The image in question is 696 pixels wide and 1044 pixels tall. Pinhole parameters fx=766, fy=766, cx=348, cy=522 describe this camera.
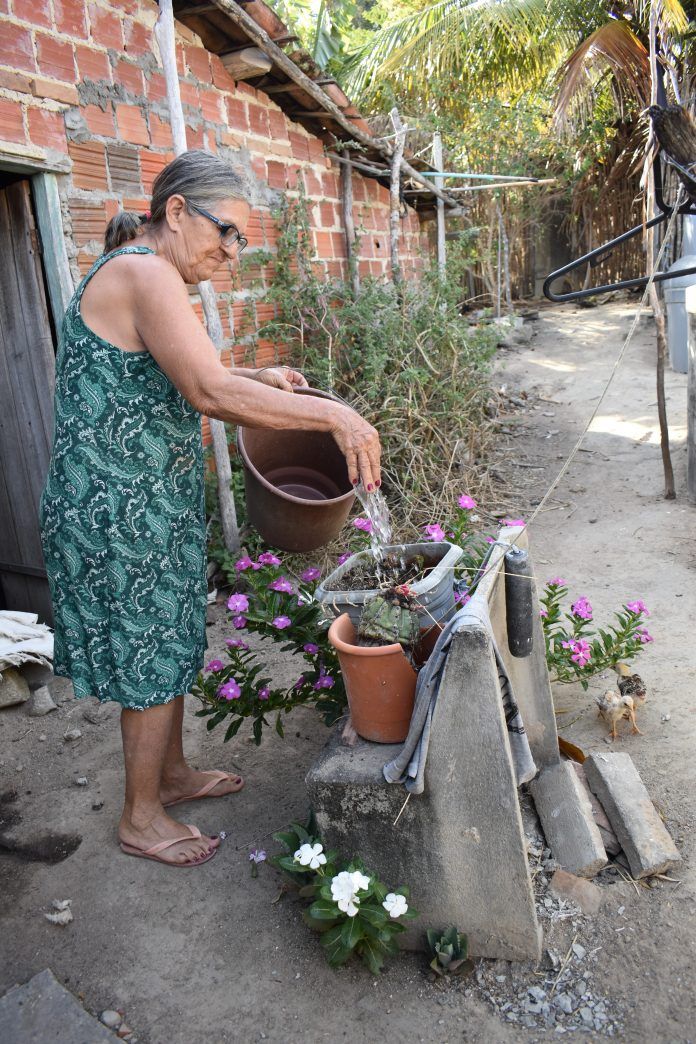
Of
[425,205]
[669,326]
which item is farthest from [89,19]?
[669,326]

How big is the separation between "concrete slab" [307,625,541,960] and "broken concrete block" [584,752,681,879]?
0.43m

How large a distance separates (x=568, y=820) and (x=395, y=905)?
68 cm

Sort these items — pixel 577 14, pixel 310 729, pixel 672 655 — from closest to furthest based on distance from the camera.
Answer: pixel 310 729 → pixel 672 655 → pixel 577 14

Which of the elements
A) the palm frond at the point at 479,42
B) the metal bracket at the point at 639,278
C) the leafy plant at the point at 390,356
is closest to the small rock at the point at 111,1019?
the metal bracket at the point at 639,278

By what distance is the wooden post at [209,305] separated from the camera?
367cm

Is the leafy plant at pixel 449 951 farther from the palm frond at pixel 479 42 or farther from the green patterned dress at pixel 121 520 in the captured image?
the palm frond at pixel 479 42

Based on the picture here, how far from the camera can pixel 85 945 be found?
6.63 ft

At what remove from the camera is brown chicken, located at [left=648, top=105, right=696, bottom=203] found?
3348mm

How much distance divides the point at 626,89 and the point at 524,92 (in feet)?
8.60

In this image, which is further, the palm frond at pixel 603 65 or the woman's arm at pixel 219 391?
the palm frond at pixel 603 65

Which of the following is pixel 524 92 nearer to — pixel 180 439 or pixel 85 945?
pixel 180 439

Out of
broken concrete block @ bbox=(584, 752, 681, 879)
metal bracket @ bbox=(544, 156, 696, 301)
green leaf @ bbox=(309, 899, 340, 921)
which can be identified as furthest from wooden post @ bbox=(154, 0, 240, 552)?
green leaf @ bbox=(309, 899, 340, 921)

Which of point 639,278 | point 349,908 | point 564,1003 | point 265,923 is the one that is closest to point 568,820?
point 564,1003

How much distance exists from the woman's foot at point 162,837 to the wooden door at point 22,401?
6.43 ft
